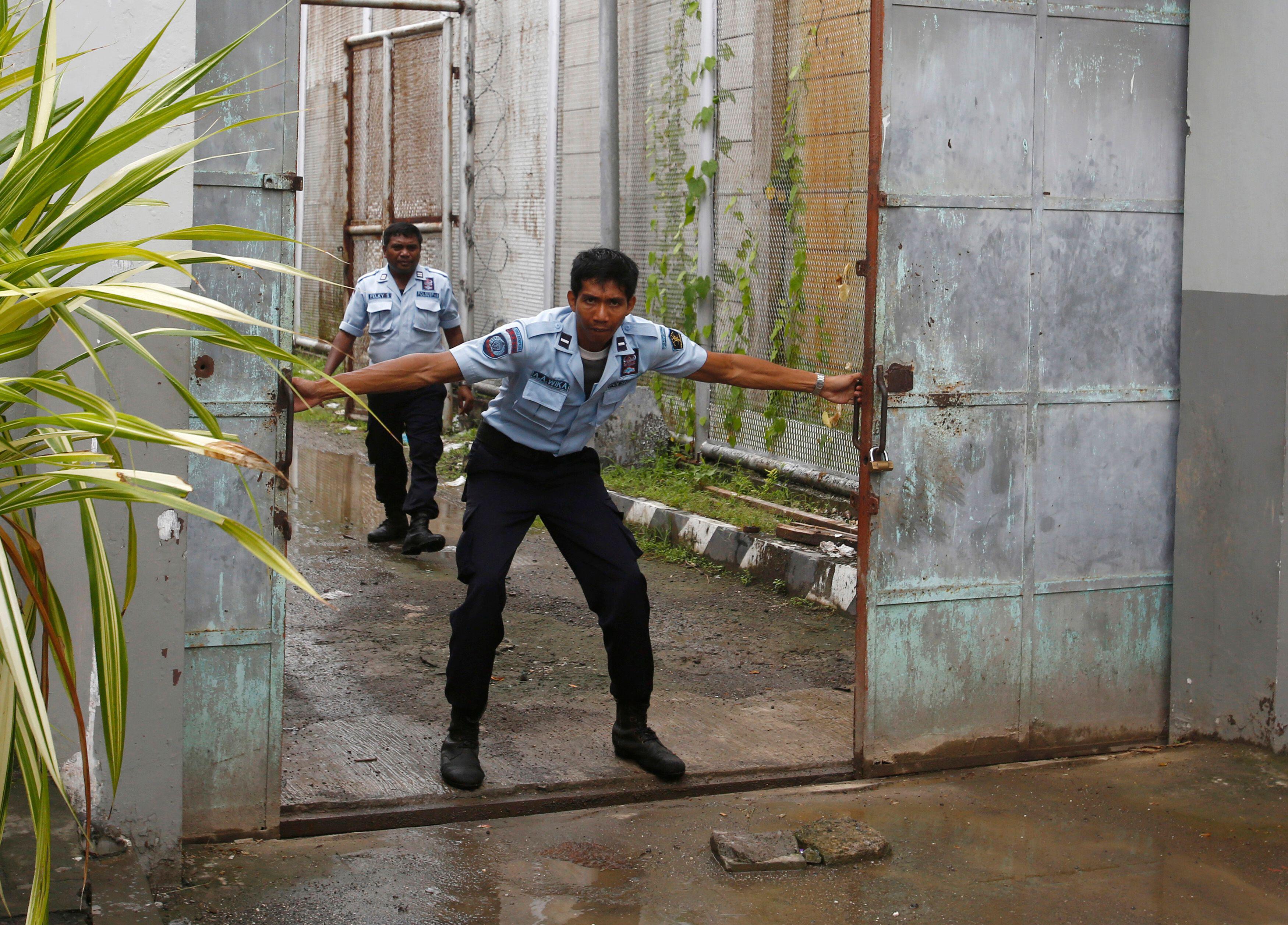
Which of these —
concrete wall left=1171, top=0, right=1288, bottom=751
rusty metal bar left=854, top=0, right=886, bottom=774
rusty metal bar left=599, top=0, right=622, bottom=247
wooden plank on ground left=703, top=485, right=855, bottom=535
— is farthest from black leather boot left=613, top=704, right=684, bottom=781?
rusty metal bar left=599, top=0, right=622, bottom=247

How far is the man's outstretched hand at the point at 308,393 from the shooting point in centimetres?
341

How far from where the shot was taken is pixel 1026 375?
14.7 feet

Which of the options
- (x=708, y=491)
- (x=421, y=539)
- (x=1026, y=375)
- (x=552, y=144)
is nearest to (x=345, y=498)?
(x=421, y=539)

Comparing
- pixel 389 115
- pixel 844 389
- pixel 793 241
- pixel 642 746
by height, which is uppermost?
pixel 389 115

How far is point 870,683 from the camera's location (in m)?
4.34

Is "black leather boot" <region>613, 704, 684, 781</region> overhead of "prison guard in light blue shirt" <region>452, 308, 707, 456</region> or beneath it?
beneath

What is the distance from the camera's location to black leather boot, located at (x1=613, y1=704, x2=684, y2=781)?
4.29 meters

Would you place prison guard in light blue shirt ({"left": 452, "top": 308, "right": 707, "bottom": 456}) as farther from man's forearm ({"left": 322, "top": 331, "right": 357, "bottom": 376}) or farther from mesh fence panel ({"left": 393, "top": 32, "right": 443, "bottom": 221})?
A: mesh fence panel ({"left": 393, "top": 32, "right": 443, "bottom": 221})

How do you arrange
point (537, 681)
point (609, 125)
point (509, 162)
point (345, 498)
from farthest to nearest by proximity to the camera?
point (509, 162) → point (345, 498) → point (609, 125) → point (537, 681)

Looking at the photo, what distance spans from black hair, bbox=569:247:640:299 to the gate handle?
83cm

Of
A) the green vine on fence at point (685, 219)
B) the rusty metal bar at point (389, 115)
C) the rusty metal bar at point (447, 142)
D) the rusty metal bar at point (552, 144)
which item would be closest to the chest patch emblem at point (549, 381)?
the green vine on fence at point (685, 219)

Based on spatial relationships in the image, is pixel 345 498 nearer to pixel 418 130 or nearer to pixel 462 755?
pixel 418 130

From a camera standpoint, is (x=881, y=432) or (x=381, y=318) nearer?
(x=881, y=432)

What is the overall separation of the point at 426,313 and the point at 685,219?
2.03 metres
